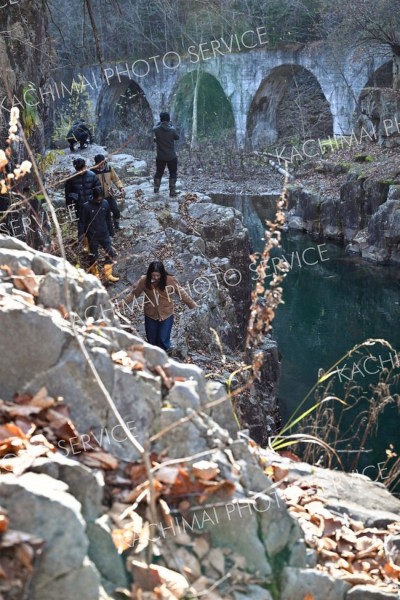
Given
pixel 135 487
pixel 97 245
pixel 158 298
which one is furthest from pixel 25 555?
pixel 97 245

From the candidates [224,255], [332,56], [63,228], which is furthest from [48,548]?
[332,56]

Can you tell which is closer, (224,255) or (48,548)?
(48,548)

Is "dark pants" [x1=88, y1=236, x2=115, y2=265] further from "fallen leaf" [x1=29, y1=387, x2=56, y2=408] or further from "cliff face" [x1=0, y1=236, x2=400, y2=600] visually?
"fallen leaf" [x1=29, y1=387, x2=56, y2=408]

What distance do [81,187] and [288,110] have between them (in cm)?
2877

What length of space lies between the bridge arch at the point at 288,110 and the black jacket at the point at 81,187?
2568cm

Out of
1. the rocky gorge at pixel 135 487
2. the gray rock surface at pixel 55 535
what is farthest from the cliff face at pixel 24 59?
the gray rock surface at pixel 55 535

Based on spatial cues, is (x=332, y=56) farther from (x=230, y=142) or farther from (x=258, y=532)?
(x=258, y=532)

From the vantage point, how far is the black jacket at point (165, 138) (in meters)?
12.8

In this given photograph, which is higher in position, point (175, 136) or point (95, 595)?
point (175, 136)

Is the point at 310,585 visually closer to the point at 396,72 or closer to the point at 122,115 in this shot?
the point at 396,72

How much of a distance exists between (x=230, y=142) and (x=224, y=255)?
2476cm

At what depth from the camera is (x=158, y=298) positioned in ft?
24.8

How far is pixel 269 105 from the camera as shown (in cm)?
3681

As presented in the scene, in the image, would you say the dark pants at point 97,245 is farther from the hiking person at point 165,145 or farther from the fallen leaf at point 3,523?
the fallen leaf at point 3,523
